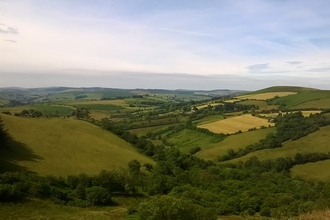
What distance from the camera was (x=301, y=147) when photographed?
11681 centimetres

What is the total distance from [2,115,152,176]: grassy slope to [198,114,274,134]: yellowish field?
194ft

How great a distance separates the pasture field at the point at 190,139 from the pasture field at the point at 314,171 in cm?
4298

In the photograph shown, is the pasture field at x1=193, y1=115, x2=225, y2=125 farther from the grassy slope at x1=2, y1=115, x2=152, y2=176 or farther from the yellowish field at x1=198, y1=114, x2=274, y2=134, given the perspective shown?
the grassy slope at x1=2, y1=115, x2=152, y2=176

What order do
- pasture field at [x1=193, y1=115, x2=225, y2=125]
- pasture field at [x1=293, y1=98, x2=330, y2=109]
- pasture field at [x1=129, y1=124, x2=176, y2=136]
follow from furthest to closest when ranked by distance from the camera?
pasture field at [x1=293, y1=98, x2=330, y2=109] → pasture field at [x1=193, y1=115, x2=225, y2=125] → pasture field at [x1=129, y1=124, x2=176, y2=136]

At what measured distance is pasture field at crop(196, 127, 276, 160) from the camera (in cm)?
12412

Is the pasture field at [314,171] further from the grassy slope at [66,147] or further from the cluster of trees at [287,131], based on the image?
the grassy slope at [66,147]

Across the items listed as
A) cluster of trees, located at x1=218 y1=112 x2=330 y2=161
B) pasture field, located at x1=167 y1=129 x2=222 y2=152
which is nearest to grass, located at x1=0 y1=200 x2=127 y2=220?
cluster of trees, located at x1=218 y1=112 x2=330 y2=161

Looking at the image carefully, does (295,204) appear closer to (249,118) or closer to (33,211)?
(33,211)

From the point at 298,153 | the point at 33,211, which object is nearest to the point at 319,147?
the point at 298,153

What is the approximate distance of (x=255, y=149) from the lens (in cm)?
12200

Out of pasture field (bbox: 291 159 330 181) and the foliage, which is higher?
the foliage

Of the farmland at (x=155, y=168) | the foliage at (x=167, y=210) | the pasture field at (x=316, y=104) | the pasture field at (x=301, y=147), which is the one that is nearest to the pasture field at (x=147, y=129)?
the farmland at (x=155, y=168)

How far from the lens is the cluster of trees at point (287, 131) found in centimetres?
12128

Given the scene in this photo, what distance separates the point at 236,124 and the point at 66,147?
94.1m
